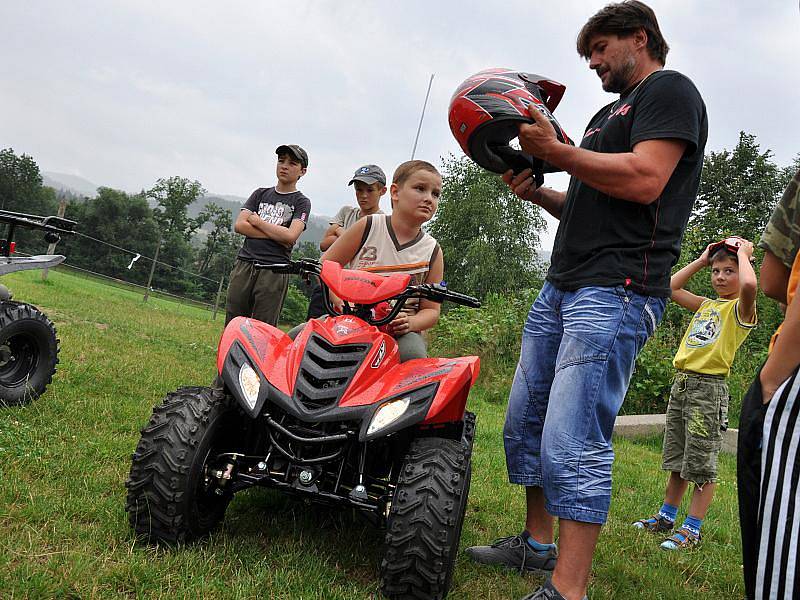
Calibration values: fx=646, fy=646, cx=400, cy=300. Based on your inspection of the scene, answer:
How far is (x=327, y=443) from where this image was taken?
2.46m

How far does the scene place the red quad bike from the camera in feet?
7.64

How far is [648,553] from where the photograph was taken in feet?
11.9

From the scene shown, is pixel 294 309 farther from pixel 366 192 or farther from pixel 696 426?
pixel 696 426

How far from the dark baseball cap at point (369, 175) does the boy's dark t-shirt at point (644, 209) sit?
3.15 m

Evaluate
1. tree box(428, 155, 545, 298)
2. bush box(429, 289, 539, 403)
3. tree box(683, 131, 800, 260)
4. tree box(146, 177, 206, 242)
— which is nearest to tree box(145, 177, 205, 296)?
tree box(146, 177, 206, 242)

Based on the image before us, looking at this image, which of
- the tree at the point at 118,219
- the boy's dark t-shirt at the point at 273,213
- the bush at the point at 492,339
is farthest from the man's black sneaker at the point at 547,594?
the tree at the point at 118,219

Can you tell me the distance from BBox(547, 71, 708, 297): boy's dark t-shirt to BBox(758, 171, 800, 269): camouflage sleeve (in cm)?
75

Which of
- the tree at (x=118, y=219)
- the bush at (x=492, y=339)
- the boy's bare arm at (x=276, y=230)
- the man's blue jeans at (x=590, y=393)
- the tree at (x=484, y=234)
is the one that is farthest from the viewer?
the tree at (x=118, y=219)

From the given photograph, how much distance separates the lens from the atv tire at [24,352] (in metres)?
4.14

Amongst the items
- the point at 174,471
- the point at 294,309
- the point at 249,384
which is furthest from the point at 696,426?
the point at 294,309

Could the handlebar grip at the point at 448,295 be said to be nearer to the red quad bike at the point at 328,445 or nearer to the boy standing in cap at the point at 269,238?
the red quad bike at the point at 328,445

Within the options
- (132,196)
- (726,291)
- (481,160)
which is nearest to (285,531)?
(481,160)

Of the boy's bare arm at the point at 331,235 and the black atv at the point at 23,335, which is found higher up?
the boy's bare arm at the point at 331,235

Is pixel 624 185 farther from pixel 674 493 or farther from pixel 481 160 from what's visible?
pixel 674 493
